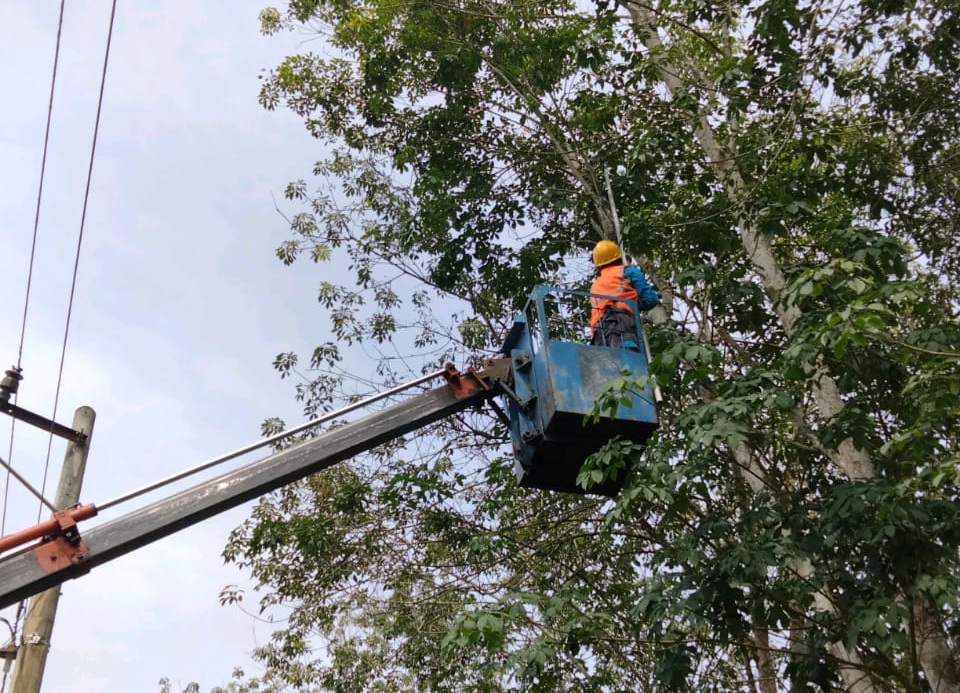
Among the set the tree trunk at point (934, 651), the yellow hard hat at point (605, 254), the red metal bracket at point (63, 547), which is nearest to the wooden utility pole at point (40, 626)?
the red metal bracket at point (63, 547)

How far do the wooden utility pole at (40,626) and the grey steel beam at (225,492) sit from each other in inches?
17.1

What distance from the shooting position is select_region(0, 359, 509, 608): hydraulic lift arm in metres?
5.34

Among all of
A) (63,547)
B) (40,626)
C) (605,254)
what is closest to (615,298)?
(605,254)

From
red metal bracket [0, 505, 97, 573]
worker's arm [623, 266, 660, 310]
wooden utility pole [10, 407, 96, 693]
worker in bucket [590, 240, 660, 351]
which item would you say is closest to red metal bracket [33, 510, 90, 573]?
red metal bracket [0, 505, 97, 573]

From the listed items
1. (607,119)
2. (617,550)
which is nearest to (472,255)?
(607,119)

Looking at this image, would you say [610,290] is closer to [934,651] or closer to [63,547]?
[934,651]

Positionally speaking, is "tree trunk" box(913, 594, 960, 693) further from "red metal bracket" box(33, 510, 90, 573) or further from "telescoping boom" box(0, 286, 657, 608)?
"red metal bracket" box(33, 510, 90, 573)

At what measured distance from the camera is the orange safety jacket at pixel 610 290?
Result: 22.3 feet

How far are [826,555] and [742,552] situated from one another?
667mm

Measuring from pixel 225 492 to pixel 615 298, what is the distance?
9.75ft

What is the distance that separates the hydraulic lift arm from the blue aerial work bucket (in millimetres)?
375

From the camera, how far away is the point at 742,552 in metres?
5.70

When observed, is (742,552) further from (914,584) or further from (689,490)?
(914,584)

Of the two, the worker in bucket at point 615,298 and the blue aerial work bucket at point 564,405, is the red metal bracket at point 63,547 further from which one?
the worker in bucket at point 615,298
